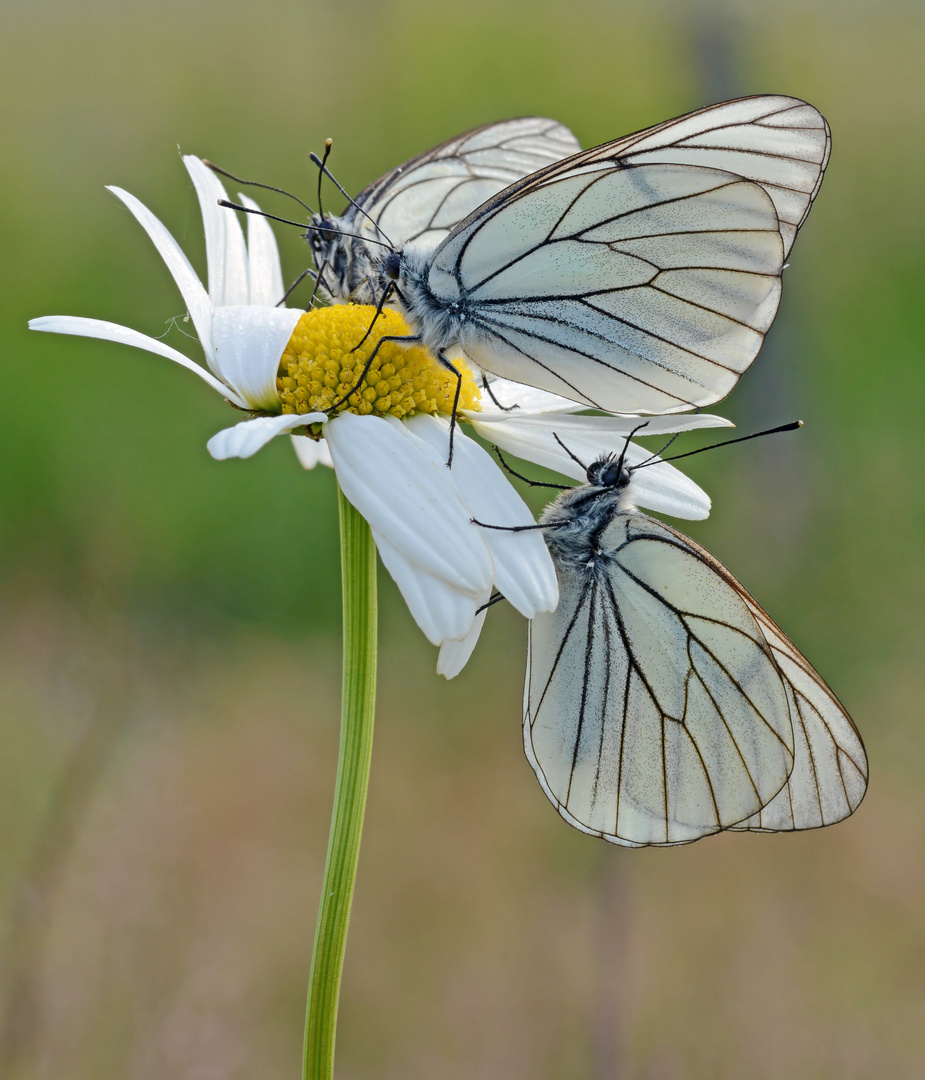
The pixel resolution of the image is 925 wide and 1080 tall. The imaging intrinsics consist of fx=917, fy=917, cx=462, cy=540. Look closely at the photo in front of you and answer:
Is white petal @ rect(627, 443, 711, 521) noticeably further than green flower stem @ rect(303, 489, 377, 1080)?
Yes


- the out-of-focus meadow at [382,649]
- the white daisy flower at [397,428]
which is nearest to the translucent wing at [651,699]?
the white daisy flower at [397,428]

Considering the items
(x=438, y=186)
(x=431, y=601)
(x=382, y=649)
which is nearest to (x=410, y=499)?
(x=431, y=601)

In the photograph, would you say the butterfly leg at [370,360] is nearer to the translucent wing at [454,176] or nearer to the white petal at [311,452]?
the white petal at [311,452]

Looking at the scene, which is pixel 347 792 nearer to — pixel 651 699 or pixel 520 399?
pixel 651 699

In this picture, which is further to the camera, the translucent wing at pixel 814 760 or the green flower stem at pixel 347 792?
the translucent wing at pixel 814 760

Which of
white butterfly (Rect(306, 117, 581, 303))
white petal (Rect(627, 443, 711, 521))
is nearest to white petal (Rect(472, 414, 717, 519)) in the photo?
white petal (Rect(627, 443, 711, 521))

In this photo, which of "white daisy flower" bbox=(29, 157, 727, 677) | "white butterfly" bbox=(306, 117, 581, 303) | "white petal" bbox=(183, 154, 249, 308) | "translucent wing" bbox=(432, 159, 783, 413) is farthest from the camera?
"white butterfly" bbox=(306, 117, 581, 303)

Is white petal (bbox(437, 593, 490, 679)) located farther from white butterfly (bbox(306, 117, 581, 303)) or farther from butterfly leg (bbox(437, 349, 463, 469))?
white butterfly (bbox(306, 117, 581, 303))
